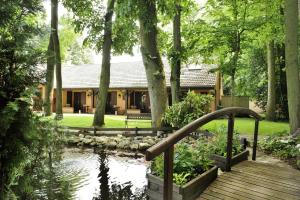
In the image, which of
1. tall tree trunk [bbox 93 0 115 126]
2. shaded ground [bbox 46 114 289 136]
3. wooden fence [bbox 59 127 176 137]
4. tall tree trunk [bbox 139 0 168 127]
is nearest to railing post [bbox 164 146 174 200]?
shaded ground [bbox 46 114 289 136]

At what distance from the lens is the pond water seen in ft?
23.5

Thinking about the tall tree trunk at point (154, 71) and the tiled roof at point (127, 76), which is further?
the tiled roof at point (127, 76)

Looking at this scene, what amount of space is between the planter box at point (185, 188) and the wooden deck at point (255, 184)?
0.10m

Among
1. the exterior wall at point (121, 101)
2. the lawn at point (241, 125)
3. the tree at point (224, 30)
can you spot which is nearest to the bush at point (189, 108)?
the lawn at point (241, 125)

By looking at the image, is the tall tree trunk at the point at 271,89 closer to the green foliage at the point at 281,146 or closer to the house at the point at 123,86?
the house at the point at 123,86

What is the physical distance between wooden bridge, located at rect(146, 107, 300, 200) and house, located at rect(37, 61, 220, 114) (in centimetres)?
1863

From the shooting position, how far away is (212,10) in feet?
56.4

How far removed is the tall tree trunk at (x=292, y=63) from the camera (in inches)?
317

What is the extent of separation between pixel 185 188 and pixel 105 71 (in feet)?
43.3

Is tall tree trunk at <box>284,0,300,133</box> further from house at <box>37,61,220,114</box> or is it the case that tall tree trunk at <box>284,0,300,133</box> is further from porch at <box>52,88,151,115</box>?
porch at <box>52,88,151,115</box>

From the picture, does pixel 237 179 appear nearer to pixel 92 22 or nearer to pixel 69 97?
pixel 92 22

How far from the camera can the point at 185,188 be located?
3.90 m

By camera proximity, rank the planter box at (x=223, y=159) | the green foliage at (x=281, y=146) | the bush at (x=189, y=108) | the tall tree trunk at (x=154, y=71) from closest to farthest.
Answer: the planter box at (x=223, y=159) → the green foliage at (x=281, y=146) → the bush at (x=189, y=108) → the tall tree trunk at (x=154, y=71)

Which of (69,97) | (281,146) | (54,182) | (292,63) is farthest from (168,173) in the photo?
(69,97)
